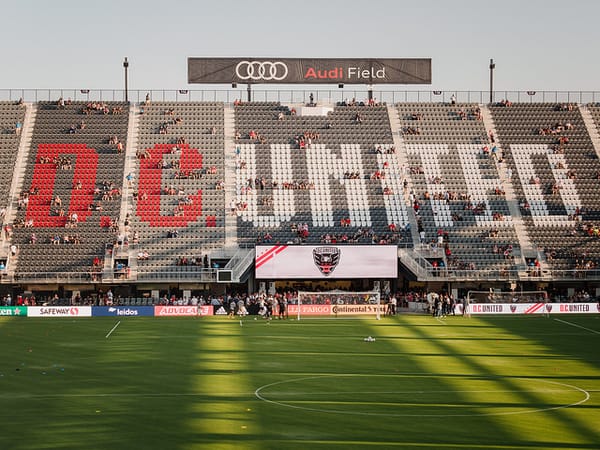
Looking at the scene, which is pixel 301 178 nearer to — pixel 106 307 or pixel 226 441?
pixel 106 307

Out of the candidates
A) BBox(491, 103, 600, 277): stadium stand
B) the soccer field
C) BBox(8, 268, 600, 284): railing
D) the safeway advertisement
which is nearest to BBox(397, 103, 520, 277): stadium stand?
BBox(8, 268, 600, 284): railing

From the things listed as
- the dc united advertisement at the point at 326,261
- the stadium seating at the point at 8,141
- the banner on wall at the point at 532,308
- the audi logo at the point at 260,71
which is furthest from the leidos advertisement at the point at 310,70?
the banner on wall at the point at 532,308

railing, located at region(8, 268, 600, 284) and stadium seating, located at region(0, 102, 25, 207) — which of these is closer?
railing, located at region(8, 268, 600, 284)

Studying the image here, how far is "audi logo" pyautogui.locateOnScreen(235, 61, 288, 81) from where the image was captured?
94438 millimetres

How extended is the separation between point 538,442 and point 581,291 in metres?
51.2

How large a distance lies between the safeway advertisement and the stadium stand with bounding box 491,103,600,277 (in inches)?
1449

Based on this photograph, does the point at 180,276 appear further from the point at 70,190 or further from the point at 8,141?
the point at 8,141

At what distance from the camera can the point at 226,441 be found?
28578 mm

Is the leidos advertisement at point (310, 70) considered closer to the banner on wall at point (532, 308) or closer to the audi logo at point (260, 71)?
the audi logo at point (260, 71)

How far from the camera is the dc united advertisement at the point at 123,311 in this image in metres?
69.8

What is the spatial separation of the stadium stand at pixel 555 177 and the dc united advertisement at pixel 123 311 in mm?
32445

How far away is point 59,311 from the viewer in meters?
69.4

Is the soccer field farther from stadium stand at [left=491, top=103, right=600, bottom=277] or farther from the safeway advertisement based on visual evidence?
stadium stand at [left=491, top=103, right=600, bottom=277]

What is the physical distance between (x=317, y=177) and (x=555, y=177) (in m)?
21.6
